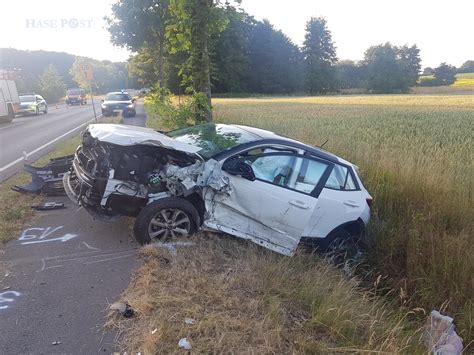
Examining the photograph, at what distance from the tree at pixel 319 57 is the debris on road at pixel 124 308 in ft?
253

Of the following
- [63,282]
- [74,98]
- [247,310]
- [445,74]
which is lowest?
[445,74]

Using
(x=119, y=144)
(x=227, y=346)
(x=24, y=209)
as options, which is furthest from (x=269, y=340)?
(x=24, y=209)

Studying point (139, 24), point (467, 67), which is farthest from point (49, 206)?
point (467, 67)

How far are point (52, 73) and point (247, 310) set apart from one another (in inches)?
2420

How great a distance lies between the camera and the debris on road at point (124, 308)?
351 cm

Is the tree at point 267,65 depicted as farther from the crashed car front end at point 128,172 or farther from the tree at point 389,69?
the crashed car front end at point 128,172

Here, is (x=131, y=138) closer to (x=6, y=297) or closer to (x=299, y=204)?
(x=6, y=297)

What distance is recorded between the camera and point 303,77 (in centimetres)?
7731

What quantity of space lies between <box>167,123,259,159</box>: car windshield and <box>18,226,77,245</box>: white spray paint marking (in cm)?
205

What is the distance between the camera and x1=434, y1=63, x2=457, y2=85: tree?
8812cm

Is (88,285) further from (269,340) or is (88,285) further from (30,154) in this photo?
(30,154)

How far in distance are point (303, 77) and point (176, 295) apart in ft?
254

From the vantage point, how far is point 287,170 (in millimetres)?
5242

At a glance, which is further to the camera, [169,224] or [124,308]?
[169,224]
